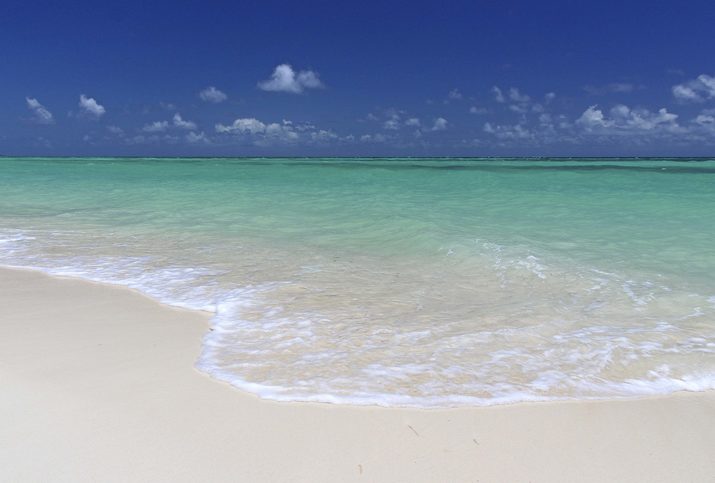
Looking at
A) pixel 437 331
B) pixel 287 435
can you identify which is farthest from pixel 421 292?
pixel 287 435

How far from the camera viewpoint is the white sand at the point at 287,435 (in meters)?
2.03

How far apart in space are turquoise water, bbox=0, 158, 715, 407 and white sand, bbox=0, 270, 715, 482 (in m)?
0.18

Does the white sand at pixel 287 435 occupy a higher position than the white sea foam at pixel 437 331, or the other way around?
the white sea foam at pixel 437 331

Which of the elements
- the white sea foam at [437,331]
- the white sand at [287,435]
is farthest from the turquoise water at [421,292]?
the white sand at [287,435]

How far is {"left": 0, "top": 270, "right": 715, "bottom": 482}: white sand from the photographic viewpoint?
6.66 feet

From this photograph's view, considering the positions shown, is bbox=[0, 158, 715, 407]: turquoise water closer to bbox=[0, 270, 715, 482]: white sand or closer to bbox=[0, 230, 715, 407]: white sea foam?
bbox=[0, 230, 715, 407]: white sea foam

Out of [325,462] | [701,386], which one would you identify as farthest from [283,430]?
[701,386]

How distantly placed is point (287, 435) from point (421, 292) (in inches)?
103

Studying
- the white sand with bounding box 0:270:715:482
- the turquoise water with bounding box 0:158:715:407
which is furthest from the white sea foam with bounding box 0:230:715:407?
the white sand with bounding box 0:270:715:482

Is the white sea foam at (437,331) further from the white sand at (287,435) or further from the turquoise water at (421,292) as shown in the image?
the white sand at (287,435)

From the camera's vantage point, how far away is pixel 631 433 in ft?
7.76

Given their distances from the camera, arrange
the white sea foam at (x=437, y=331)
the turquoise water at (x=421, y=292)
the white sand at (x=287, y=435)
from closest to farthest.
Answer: the white sand at (x=287, y=435) < the white sea foam at (x=437, y=331) < the turquoise water at (x=421, y=292)

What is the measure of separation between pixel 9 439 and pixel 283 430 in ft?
3.74

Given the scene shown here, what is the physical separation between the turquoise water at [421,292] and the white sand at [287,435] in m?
0.18
